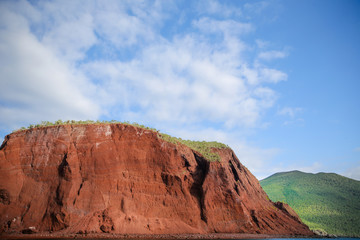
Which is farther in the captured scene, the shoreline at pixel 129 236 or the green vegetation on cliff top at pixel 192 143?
the green vegetation on cliff top at pixel 192 143

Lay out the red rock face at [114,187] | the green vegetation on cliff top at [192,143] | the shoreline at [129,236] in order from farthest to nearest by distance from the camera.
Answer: the green vegetation on cliff top at [192,143], the red rock face at [114,187], the shoreline at [129,236]

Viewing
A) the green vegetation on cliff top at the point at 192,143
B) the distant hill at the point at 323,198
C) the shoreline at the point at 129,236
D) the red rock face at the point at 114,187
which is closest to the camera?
the shoreline at the point at 129,236

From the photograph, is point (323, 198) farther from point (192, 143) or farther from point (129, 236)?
point (129, 236)

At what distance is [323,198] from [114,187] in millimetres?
63412

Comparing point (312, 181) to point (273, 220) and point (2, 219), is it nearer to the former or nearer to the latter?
point (273, 220)

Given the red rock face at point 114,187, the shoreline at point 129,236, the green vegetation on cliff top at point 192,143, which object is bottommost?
the shoreline at point 129,236

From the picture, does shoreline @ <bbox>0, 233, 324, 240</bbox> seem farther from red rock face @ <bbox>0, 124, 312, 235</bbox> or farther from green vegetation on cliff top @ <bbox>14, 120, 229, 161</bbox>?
green vegetation on cliff top @ <bbox>14, 120, 229, 161</bbox>

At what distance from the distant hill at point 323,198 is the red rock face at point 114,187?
96.7ft

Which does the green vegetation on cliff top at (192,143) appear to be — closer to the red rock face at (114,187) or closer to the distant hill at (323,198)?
the red rock face at (114,187)

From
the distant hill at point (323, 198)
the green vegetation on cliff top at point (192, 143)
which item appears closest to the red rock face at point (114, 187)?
the green vegetation on cliff top at point (192, 143)

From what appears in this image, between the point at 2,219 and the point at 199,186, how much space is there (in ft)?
65.3

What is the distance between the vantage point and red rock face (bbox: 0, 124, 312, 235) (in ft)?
78.4

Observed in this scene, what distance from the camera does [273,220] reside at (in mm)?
33875

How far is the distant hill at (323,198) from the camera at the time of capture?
181ft
